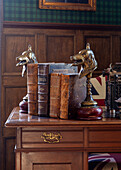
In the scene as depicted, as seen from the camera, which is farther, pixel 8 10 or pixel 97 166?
pixel 8 10

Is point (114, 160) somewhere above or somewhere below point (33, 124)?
below

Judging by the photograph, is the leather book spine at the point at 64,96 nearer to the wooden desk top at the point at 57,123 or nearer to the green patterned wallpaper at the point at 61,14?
the wooden desk top at the point at 57,123

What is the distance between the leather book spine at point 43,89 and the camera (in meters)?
1.36

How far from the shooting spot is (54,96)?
134cm

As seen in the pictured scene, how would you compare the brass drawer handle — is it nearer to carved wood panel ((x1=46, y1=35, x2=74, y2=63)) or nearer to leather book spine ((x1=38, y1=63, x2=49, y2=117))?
leather book spine ((x1=38, y1=63, x2=49, y2=117))

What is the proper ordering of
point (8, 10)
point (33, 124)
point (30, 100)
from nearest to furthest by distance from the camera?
point (33, 124), point (30, 100), point (8, 10)

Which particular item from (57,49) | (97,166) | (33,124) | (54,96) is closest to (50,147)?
(33,124)

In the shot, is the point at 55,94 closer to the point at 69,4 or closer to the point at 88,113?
the point at 88,113

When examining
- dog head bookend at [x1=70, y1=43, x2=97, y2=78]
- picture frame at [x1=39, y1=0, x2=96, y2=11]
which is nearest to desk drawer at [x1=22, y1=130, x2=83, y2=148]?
dog head bookend at [x1=70, y1=43, x2=97, y2=78]

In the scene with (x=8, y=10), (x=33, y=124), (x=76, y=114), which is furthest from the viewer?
(x=8, y=10)

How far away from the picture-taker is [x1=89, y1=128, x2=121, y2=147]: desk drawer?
125 centimetres

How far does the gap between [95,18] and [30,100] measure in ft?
4.06

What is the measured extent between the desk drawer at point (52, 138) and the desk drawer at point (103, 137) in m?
0.05

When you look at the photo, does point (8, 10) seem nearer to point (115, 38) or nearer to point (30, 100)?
point (115, 38)
